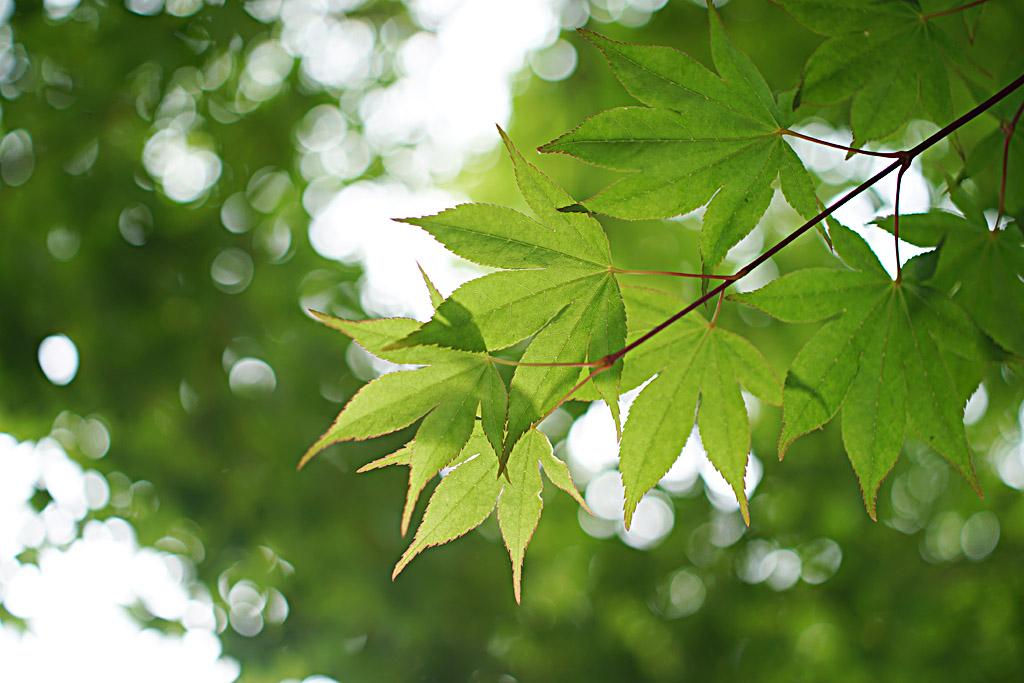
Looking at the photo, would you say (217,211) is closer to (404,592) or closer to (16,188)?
(16,188)

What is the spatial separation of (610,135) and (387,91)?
3.08 metres

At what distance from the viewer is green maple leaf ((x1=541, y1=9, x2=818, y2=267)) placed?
2.04 ft

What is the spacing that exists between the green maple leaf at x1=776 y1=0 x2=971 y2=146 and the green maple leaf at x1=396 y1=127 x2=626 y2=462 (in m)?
0.26

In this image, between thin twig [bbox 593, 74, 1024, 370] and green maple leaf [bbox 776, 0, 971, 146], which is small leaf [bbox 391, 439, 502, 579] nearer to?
thin twig [bbox 593, 74, 1024, 370]

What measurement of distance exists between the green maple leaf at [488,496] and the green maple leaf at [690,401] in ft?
0.23

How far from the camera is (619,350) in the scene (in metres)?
0.60

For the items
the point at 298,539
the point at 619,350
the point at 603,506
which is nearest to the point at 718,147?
the point at 619,350

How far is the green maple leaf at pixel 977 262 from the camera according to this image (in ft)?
2.48

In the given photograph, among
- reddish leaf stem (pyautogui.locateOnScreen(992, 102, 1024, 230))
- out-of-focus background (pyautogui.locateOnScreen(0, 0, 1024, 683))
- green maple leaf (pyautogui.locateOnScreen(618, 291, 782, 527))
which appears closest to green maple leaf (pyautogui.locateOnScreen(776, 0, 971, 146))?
reddish leaf stem (pyautogui.locateOnScreen(992, 102, 1024, 230))

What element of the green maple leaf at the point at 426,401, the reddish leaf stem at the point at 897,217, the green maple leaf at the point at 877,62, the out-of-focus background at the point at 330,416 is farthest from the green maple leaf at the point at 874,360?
the out-of-focus background at the point at 330,416

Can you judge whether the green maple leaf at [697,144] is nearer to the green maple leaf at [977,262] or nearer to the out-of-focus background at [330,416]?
the green maple leaf at [977,262]

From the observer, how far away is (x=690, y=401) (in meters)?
0.70

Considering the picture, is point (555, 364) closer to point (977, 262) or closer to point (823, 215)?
point (823, 215)

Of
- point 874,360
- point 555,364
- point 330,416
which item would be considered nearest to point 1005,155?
point 874,360
